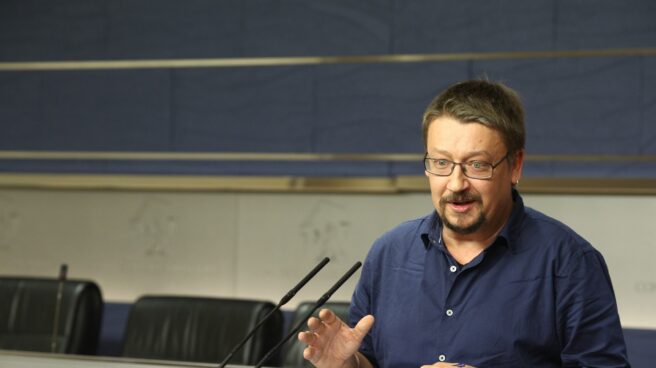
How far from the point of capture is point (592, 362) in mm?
1712

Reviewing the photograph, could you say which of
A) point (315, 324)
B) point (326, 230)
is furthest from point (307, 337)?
point (326, 230)

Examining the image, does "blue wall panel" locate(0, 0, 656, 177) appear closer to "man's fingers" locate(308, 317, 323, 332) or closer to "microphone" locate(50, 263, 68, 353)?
"microphone" locate(50, 263, 68, 353)

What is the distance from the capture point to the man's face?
69.4 inches

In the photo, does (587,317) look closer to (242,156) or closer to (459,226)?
(459,226)

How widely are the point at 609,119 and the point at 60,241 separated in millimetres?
2669

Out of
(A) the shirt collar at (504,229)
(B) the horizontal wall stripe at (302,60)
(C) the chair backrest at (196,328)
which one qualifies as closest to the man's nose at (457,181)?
(A) the shirt collar at (504,229)

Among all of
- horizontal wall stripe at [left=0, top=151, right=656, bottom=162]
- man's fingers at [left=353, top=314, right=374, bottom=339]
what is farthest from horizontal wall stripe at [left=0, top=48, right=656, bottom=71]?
man's fingers at [left=353, top=314, right=374, bottom=339]

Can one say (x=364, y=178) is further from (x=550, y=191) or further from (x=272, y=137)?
(x=550, y=191)

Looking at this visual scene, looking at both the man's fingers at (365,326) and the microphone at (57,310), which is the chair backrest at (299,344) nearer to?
the microphone at (57,310)

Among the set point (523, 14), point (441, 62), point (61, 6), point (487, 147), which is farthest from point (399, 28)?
point (487, 147)

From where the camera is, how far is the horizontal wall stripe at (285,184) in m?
3.92

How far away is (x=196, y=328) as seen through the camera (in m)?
3.20

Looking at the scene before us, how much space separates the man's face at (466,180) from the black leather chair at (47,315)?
2.03 metres

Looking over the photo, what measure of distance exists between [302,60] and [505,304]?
268 centimetres
